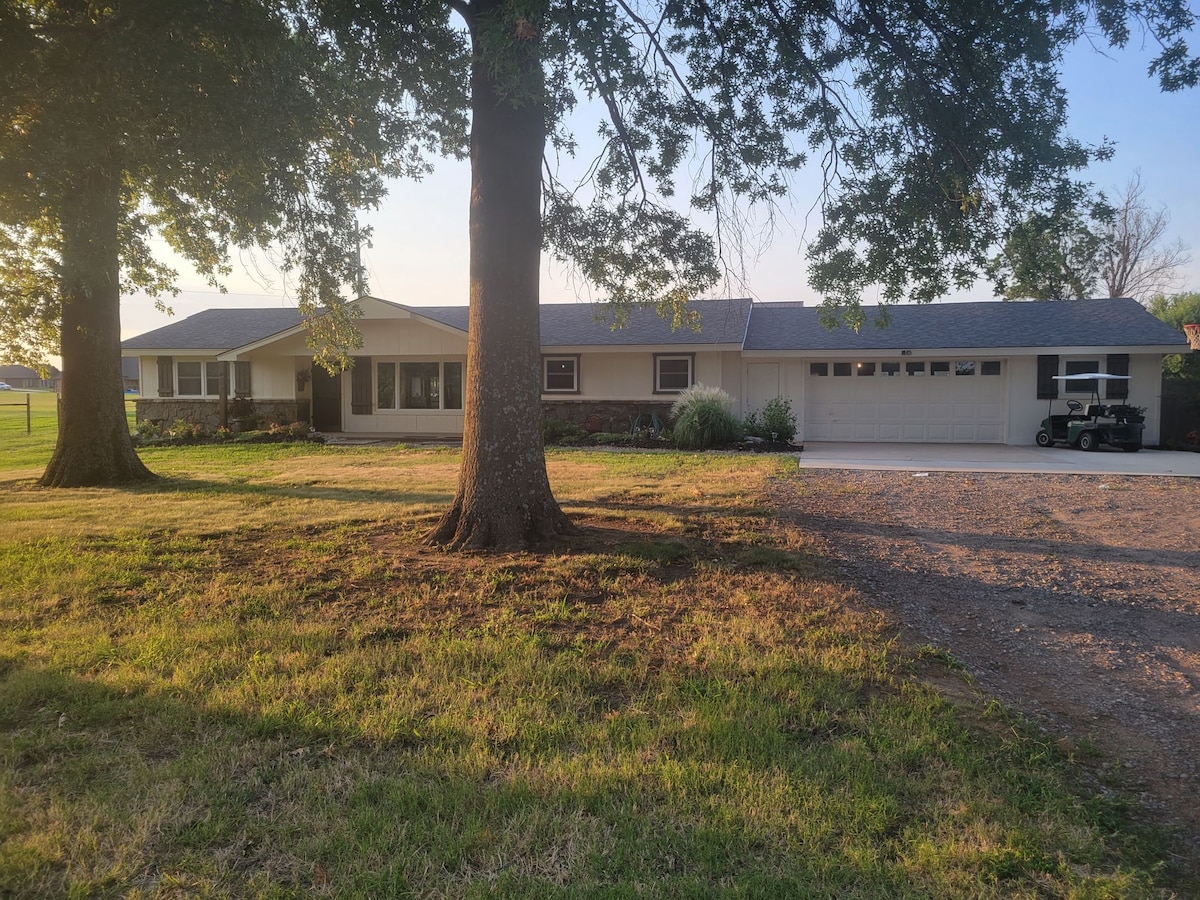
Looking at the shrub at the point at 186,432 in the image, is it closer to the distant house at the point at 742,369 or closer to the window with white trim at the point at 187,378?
the distant house at the point at 742,369

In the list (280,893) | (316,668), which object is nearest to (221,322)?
(316,668)

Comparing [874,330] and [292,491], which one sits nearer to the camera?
[292,491]

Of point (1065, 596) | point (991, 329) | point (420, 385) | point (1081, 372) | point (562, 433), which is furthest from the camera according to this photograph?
point (420, 385)

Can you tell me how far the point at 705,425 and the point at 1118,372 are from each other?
1009 centimetres

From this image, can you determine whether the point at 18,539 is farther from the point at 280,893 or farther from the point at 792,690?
the point at 792,690

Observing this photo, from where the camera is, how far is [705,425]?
1683 cm

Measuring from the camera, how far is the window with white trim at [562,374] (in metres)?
20.0

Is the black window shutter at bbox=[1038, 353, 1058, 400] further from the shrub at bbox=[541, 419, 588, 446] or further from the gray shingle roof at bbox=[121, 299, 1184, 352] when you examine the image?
the shrub at bbox=[541, 419, 588, 446]

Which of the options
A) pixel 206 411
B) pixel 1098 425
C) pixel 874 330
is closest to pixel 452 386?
pixel 206 411

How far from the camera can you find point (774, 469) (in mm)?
12703

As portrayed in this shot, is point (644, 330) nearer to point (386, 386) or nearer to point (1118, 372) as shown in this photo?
point (386, 386)

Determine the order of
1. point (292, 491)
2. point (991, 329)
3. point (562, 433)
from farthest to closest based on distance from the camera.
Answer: point (991, 329), point (562, 433), point (292, 491)

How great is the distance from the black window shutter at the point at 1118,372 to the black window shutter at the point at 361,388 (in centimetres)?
1917

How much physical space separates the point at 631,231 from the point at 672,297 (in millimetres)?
1286
